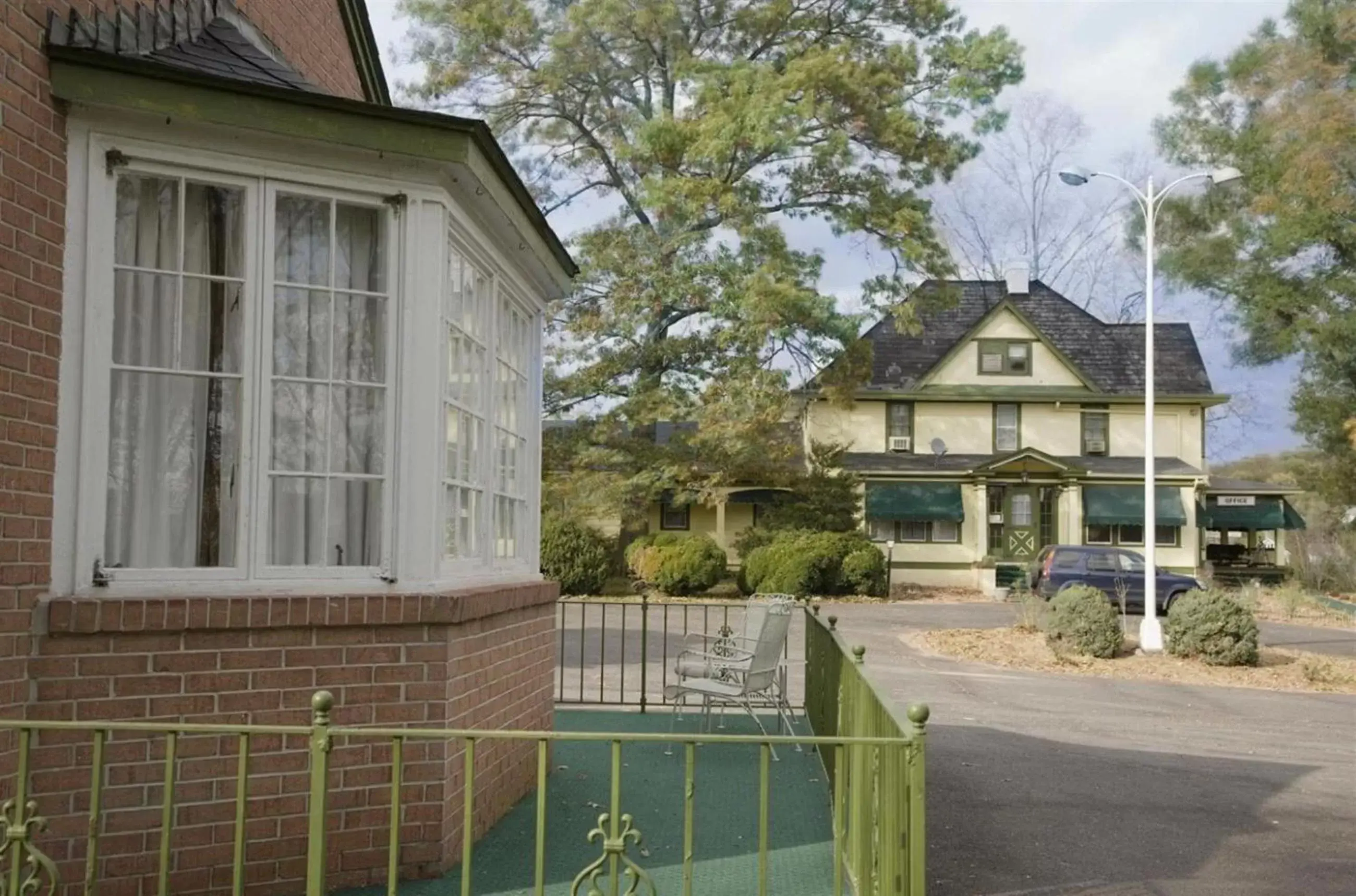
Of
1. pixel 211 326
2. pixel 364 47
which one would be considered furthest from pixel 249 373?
pixel 364 47

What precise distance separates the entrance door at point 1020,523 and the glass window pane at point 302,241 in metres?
30.1

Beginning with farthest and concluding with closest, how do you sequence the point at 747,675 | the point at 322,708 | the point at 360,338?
the point at 747,675 < the point at 360,338 < the point at 322,708

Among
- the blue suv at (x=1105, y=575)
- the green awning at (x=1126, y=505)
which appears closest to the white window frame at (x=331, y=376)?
the blue suv at (x=1105, y=575)

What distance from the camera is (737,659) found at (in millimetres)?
8836

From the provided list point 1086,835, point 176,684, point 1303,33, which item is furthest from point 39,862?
point 1303,33

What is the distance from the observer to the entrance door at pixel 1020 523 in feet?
109

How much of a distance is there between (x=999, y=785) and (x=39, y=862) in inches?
262

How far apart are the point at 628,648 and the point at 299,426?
41.8 feet

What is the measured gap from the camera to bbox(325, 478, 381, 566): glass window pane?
5023 mm

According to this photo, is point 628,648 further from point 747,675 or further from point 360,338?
point 360,338

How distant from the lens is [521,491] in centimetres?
722

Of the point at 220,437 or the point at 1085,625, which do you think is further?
the point at 1085,625

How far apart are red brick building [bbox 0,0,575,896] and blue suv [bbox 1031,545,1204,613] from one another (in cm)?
2178

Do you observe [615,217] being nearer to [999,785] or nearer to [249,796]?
[999,785]
